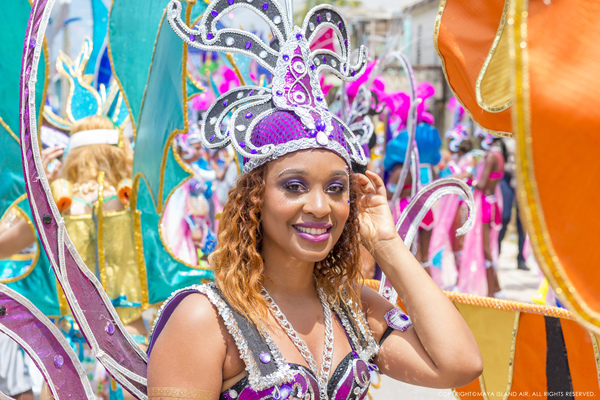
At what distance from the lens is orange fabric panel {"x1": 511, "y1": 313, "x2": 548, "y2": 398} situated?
6.54ft

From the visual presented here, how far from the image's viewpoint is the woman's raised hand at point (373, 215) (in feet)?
5.28

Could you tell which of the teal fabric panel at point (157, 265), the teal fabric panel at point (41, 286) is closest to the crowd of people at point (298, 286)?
the teal fabric panel at point (157, 265)

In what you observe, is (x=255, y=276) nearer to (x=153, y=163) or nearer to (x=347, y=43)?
(x=347, y=43)

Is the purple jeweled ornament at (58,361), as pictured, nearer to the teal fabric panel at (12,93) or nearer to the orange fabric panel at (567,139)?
the teal fabric panel at (12,93)

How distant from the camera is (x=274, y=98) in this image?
4.98 ft

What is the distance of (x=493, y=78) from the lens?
115 centimetres

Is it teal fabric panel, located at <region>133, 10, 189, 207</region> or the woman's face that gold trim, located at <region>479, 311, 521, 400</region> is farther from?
teal fabric panel, located at <region>133, 10, 189, 207</region>

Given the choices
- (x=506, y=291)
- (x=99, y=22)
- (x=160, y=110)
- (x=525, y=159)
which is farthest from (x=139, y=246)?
(x=506, y=291)

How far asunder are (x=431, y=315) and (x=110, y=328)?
0.90 metres

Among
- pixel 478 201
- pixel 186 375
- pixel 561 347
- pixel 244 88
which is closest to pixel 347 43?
pixel 244 88

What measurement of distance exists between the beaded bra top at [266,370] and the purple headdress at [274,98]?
0.38 metres

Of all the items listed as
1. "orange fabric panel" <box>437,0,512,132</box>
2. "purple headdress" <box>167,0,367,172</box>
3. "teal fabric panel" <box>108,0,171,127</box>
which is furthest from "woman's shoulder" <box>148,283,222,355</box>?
"teal fabric panel" <box>108,0,171,127</box>

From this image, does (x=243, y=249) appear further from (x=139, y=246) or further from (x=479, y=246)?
(x=479, y=246)

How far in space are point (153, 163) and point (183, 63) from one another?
0.56 metres
